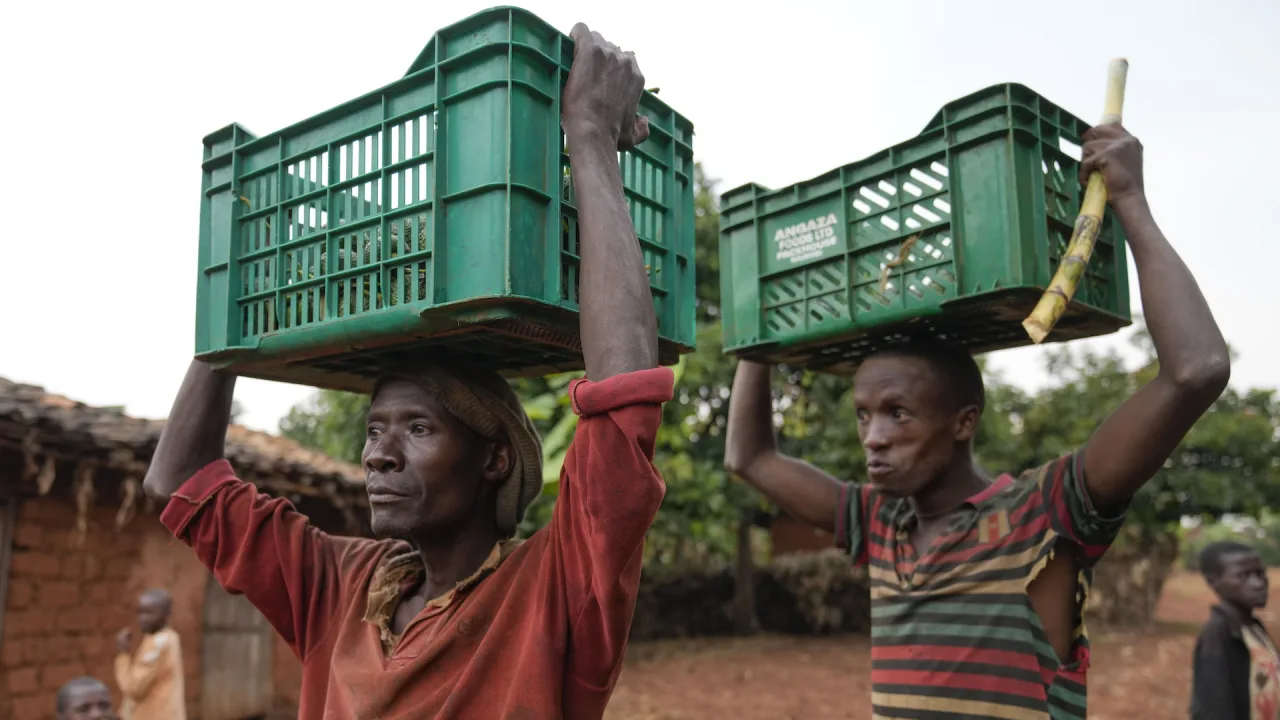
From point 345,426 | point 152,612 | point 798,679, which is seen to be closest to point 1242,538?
point 798,679

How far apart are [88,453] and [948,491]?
560cm

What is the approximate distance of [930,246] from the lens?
2.38 m

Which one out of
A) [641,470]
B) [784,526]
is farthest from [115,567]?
[784,526]

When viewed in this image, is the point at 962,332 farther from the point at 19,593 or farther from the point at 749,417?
the point at 19,593

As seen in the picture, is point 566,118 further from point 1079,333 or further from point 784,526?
point 784,526

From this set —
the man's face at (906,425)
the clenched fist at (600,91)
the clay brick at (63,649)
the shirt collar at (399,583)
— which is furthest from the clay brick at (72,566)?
the clenched fist at (600,91)

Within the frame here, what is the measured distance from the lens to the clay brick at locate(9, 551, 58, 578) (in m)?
6.32

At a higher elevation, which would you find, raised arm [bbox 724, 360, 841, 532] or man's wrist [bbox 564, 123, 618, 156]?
man's wrist [bbox 564, 123, 618, 156]

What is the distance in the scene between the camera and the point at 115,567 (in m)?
7.23

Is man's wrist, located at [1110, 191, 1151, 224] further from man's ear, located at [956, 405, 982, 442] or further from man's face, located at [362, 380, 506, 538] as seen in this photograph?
man's face, located at [362, 380, 506, 538]

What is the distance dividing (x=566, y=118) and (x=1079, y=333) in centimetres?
161

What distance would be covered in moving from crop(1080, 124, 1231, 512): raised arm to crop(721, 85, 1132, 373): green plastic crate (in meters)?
0.17

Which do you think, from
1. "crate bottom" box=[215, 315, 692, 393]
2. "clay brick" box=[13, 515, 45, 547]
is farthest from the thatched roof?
"crate bottom" box=[215, 315, 692, 393]

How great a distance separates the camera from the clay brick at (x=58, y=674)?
254 inches
